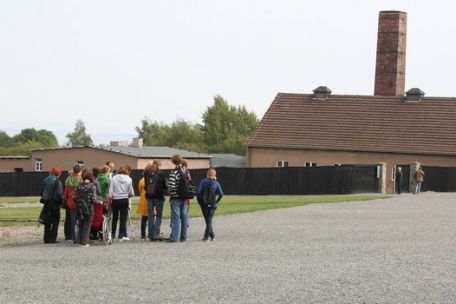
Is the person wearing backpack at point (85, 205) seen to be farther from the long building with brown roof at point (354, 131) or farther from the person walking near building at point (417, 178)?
the long building with brown roof at point (354, 131)

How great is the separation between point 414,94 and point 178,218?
58408 mm

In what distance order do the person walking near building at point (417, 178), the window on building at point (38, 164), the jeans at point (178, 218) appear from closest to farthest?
the jeans at point (178, 218), the person walking near building at point (417, 178), the window on building at point (38, 164)

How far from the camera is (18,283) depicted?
57.0 ft

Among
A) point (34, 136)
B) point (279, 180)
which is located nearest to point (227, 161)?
point (279, 180)

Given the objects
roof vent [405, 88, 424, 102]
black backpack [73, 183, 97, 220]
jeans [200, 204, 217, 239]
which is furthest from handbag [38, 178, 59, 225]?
roof vent [405, 88, 424, 102]

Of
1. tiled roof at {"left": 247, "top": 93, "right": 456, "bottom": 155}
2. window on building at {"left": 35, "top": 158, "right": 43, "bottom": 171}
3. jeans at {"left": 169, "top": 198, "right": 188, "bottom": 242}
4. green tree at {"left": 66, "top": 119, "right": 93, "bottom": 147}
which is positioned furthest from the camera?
green tree at {"left": 66, "top": 119, "right": 93, "bottom": 147}

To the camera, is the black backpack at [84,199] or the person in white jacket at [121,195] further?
the person in white jacket at [121,195]

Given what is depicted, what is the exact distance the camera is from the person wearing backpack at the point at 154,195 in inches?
968

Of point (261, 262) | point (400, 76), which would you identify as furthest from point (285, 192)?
point (261, 262)

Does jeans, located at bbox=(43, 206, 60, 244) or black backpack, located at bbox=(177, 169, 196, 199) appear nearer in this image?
black backpack, located at bbox=(177, 169, 196, 199)

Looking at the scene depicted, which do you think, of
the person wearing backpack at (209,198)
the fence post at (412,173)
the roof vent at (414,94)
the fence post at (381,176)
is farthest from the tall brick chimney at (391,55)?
the person wearing backpack at (209,198)

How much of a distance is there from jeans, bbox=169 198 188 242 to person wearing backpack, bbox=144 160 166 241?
379 mm

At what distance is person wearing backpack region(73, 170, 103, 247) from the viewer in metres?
23.8

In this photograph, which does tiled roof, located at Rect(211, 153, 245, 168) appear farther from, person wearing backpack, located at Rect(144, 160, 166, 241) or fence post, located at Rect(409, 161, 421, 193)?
person wearing backpack, located at Rect(144, 160, 166, 241)
